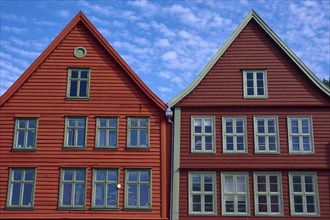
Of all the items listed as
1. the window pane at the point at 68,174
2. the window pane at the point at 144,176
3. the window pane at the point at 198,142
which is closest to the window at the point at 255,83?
the window pane at the point at 198,142

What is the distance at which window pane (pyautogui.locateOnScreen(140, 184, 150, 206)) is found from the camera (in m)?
24.6

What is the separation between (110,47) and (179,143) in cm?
664

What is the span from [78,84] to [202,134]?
7356 mm

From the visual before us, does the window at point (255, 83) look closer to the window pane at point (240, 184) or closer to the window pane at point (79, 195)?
the window pane at point (240, 184)

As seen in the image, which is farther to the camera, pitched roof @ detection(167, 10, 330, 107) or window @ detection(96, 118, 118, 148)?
pitched roof @ detection(167, 10, 330, 107)

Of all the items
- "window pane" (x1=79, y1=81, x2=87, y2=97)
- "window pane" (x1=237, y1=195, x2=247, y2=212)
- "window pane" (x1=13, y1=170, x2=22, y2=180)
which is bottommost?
"window pane" (x1=237, y1=195, x2=247, y2=212)

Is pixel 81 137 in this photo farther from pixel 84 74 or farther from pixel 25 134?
pixel 84 74

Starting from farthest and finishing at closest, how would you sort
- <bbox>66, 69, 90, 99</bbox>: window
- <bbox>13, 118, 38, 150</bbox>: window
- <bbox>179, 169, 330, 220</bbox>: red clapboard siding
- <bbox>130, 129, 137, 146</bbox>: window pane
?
<bbox>66, 69, 90, 99</bbox>: window, <bbox>130, 129, 137, 146</bbox>: window pane, <bbox>13, 118, 38, 150</bbox>: window, <bbox>179, 169, 330, 220</bbox>: red clapboard siding

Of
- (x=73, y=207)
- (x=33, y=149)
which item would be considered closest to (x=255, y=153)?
(x=73, y=207)

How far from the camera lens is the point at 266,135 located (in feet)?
82.8

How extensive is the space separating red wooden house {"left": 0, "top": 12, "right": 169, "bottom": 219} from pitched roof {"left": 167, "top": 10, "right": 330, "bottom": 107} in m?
1.46

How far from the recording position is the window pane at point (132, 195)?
80.7ft

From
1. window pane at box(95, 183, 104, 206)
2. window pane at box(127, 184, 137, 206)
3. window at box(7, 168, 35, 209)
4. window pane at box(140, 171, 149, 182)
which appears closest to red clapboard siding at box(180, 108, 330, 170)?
window pane at box(140, 171, 149, 182)

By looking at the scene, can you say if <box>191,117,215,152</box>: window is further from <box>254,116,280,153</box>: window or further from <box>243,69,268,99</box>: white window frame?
<box>243,69,268,99</box>: white window frame
